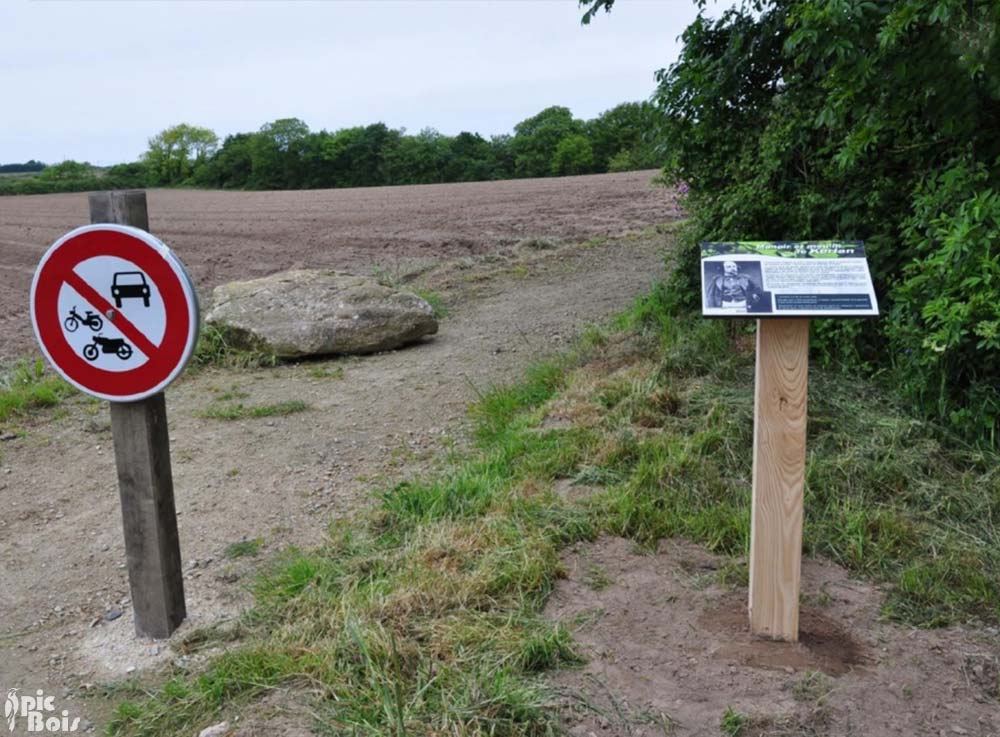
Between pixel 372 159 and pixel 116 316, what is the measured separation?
50.7 meters

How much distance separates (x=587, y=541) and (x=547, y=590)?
19.2 inches

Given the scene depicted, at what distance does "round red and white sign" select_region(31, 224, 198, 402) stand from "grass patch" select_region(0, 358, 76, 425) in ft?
12.3

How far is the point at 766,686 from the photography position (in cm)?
301

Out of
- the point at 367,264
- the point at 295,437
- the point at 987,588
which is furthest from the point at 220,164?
the point at 987,588

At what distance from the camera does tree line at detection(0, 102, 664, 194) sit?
161ft

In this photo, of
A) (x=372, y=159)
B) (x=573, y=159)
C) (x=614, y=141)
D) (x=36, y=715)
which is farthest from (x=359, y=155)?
(x=36, y=715)

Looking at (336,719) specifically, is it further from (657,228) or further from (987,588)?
(657,228)

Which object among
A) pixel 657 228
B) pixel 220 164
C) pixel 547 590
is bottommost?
pixel 547 590

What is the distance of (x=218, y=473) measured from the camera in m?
5.50

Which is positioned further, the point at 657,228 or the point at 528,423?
the point at 657,228

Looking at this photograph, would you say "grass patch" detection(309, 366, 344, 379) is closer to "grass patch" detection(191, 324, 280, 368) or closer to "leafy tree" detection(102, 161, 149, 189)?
"grass patch" detection(191, 324, 280, 368)

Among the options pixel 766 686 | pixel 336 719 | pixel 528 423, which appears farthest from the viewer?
pixel 528 423

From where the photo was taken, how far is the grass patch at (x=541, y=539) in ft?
9.80

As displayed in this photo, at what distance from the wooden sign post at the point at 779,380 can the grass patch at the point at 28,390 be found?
558cm
